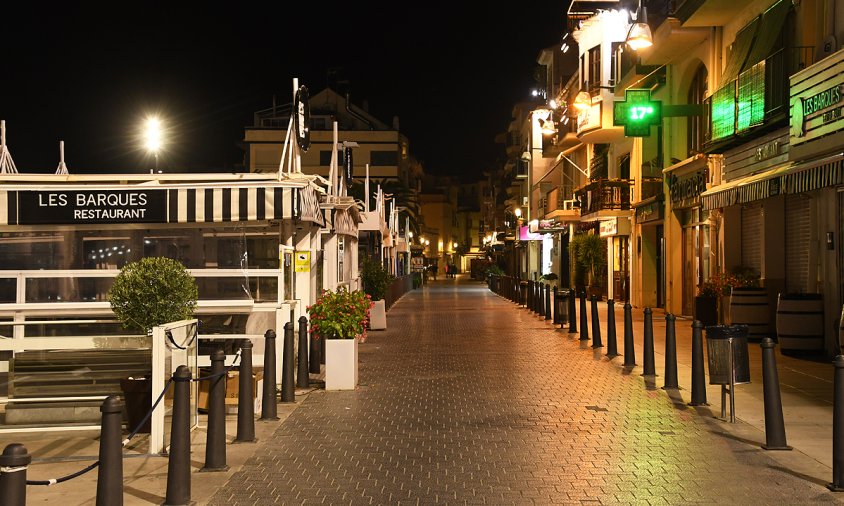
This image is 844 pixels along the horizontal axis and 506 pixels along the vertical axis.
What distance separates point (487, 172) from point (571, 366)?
11970 cm

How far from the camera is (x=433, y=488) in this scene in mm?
6762

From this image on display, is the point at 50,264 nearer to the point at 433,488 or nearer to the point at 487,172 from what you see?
the point at 433,488

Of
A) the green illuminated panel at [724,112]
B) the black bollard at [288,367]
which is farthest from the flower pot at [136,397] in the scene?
the green illuminated panel at [724,112]

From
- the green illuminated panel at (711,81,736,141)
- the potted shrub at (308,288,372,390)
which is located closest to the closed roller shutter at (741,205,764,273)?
the green illuminated panel at (711,81,736,141)

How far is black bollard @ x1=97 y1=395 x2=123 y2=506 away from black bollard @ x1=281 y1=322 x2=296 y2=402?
536cm

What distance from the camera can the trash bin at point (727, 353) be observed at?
9234 mm

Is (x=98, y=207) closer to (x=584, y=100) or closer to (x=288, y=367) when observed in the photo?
(x=288, y=367)

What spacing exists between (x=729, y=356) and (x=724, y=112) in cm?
1049

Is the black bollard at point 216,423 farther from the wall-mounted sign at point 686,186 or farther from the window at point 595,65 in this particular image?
the window at point 595,65

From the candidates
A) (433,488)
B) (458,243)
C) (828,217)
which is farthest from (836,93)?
(458,243)

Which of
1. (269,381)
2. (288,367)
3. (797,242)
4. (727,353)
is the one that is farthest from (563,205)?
(269,381)

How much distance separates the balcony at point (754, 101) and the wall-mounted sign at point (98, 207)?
1078cm

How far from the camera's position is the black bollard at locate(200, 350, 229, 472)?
715 cm

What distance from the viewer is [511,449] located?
26.7 ft
